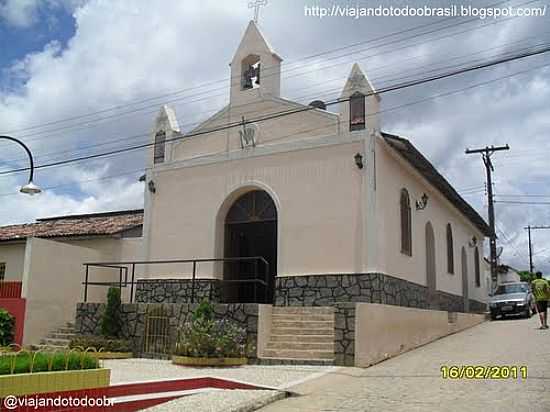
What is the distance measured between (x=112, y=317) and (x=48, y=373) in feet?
27.9

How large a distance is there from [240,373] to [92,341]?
4.92m

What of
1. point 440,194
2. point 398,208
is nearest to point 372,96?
point 398,208

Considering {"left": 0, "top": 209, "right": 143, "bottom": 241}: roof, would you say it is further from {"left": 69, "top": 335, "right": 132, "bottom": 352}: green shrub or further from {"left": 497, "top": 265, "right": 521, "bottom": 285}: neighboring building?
{"left": 497, "top": 265, "right": 521, "bottom": 285}: neighboring building

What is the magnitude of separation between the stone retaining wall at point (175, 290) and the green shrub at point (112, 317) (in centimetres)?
212

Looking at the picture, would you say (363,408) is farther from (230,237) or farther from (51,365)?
(230,237)

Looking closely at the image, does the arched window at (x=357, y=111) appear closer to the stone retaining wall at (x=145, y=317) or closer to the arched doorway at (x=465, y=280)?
the stone retaining wall at (x=145, y=317)

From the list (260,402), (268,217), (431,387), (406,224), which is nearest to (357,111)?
(268,217)

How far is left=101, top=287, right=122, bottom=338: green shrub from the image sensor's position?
15.1 meters

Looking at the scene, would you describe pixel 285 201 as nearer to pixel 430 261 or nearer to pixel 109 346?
pixel 109 346

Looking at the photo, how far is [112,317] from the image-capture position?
50.0ft

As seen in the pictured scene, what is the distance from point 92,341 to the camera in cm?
1457

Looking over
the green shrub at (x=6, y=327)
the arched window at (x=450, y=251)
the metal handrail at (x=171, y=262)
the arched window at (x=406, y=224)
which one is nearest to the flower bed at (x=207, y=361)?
the metal handrail at (x=171, y=262)

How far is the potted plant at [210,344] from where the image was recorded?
12570 mm

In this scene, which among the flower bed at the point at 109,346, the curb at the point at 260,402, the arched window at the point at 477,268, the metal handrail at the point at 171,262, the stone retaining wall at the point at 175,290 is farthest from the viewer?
the arched window at the point at 477,268
